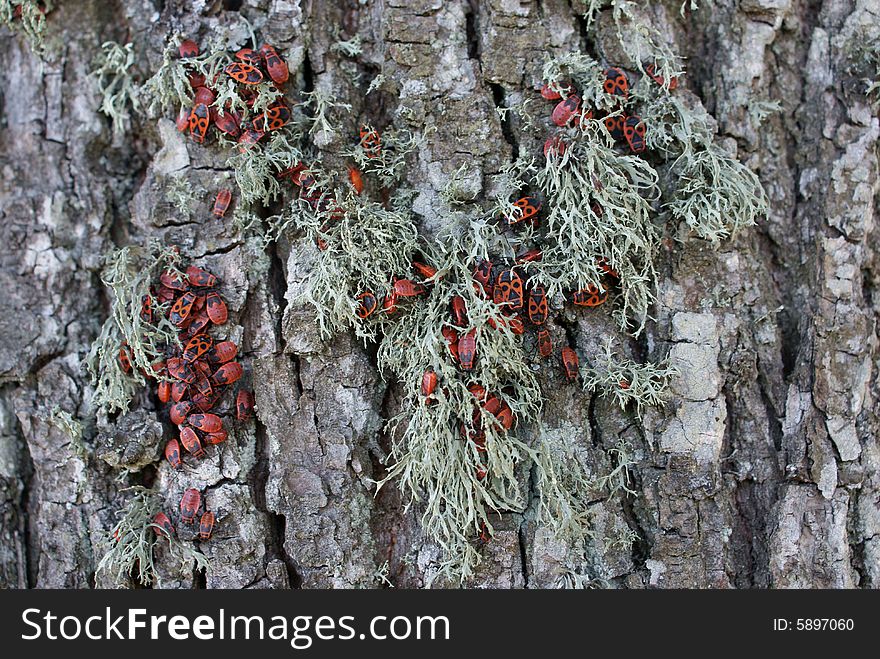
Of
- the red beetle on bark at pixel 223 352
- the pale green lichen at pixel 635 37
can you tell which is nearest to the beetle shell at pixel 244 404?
the red beetle on bark at pixel 223 352

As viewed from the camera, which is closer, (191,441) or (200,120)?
(191,441)

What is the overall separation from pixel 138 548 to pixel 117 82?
6.46 feet

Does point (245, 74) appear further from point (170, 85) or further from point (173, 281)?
point (173, 281)

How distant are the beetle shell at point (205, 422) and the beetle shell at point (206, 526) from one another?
0.34 meters

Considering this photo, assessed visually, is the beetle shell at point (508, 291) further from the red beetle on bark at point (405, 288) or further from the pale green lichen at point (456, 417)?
the red beetle on bark at point (405, 288)

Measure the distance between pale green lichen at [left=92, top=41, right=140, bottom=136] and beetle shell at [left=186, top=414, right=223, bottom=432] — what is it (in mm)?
1344

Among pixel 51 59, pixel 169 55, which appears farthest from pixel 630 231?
pixel 51 59

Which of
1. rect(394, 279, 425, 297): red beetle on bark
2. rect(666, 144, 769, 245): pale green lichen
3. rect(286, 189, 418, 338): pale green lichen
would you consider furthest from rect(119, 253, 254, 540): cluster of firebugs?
rect(666, 144, 769, 245): pale green lichen

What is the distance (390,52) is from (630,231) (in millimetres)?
1203

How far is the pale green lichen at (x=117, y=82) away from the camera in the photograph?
3.09 m

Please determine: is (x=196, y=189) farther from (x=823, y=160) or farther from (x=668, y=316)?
(x=823, y=160)

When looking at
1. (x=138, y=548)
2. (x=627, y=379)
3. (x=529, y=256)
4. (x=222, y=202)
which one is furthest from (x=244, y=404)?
(x=627, y=379)

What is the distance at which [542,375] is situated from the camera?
286cm

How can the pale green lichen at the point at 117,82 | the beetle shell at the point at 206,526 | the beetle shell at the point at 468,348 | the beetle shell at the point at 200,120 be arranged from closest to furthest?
the beetle shell at the point at 468,348 → the beetle shell at the point at 206,526 → the beetle shell at the point at 200,120 → the pale green lichen at the point at 117,82
